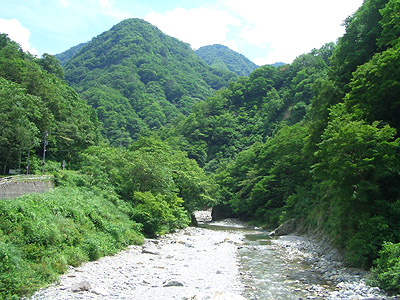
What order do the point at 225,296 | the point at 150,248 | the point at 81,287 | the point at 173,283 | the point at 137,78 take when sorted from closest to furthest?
1. the point at 225,296
2. the point at 81,287
3. the point at 173,283
4. the point at 150,248
5. the point at 137,78

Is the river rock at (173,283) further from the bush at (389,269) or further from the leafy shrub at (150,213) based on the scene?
the leafy shrub at (150,213)

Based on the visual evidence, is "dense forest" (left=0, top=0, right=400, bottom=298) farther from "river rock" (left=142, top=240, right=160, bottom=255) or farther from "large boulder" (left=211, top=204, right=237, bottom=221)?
"river rock" (left=142, top=240, right=160, bottom=255)

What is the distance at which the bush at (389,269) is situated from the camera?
12.3m

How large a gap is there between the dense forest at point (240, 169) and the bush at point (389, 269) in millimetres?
51

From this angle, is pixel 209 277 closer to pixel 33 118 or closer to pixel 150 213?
pixel 150 213

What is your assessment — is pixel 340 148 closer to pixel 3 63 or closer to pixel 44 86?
pixel 44 86

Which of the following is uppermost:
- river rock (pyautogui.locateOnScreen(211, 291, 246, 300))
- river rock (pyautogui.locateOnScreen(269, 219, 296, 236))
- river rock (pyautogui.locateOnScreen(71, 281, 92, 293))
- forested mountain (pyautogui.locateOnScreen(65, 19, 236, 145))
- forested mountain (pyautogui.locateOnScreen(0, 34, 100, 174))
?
forested mountain (pyautogui.locateOnScreen(65, 19, 236, 145))

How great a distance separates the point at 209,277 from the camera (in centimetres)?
1596

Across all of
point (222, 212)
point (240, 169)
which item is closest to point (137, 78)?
point (240, 169)

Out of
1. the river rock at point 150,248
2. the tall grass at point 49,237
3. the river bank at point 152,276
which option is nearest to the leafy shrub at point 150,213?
the river rock at point 150,248

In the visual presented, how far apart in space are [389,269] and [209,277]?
775 cm

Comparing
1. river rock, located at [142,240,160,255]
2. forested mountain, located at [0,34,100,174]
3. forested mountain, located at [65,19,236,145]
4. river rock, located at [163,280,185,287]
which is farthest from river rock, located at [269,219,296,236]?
forested mountain, located at [65,19,236,145]

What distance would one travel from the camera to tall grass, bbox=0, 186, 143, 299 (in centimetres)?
1212

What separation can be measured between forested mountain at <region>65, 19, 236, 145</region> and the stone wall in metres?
69.3
